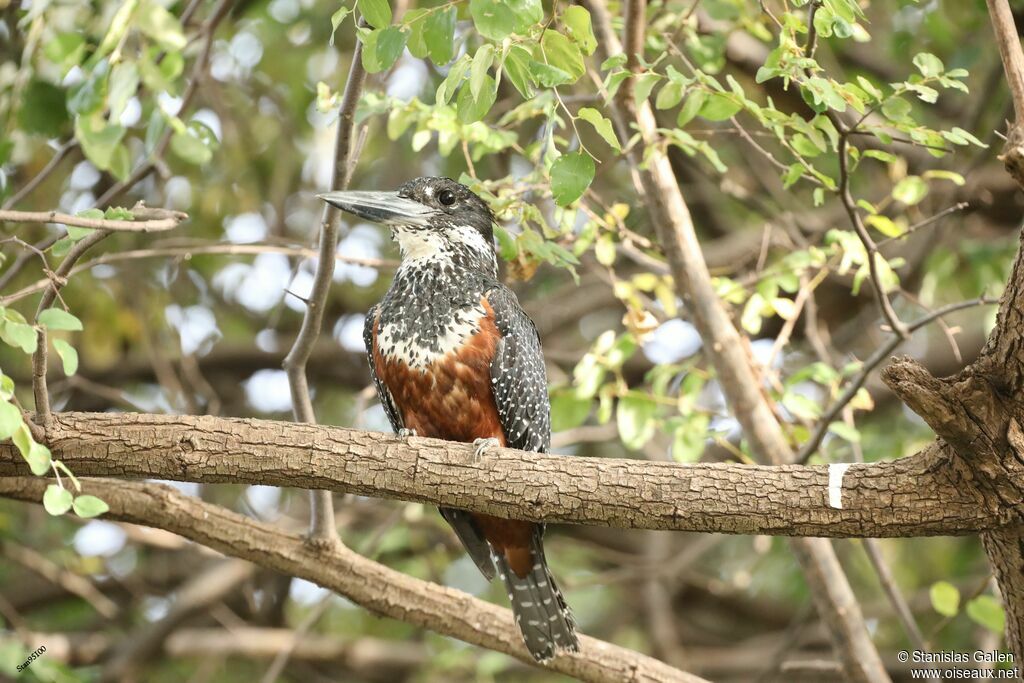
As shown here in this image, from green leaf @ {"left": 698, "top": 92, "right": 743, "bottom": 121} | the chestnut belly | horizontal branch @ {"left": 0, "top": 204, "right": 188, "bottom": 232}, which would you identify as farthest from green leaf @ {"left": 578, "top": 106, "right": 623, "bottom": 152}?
the chestnut belly

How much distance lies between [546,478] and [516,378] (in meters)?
1.01

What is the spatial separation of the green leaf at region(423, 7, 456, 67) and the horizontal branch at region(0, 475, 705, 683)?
5.56 feet

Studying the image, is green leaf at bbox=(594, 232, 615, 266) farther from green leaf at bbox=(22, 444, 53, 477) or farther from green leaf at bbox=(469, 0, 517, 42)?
green leaf at bbox=(22, 444, 53, 477)

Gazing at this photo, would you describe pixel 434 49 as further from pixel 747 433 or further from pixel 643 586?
pixel 643 586

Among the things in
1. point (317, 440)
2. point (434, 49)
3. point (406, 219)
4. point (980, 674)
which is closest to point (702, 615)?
point (980, 674)

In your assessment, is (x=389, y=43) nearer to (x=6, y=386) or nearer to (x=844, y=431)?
(x=6, y=386)

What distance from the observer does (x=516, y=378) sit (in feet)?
13.1

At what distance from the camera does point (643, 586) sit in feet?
20.9

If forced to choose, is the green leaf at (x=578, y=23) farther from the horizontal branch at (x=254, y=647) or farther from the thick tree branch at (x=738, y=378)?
the horizontal branch at (x=254, y=647)

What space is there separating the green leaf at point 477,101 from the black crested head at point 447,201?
1528 mm

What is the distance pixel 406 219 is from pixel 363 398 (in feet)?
2.76

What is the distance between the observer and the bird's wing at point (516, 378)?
397 cm

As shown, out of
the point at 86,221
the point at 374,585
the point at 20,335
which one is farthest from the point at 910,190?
the point at 20,335

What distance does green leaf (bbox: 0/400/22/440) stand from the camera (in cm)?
223
